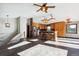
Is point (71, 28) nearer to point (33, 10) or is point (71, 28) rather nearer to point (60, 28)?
point (60, 28)

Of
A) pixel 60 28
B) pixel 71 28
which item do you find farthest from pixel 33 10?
pixel 71 28

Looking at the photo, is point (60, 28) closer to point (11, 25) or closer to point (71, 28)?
point (71, 28)

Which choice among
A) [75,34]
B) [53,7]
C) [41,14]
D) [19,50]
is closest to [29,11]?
[41,14]

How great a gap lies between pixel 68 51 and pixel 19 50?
0.96 meters

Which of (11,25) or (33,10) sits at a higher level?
(33,10)

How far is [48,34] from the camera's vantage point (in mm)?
3064

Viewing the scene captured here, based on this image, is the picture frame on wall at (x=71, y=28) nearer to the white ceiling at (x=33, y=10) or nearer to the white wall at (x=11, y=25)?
the white ceiling at (x=33, y=10)

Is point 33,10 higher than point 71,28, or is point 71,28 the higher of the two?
point 33,10

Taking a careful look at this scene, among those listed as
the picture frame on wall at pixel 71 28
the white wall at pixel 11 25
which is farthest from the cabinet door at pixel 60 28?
the white wall at pixel 11 25

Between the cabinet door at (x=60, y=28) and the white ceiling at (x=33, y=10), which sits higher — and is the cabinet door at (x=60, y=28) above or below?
Answer: below

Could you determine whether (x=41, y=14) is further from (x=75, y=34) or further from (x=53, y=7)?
(x=75, y=34)

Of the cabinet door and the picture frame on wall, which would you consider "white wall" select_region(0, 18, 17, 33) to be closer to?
the cabinet door

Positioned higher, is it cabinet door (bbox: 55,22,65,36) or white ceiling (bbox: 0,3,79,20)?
white ceiling (bbox: 0,3,79,20)

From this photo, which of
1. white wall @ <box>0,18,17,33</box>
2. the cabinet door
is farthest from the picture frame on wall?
white wall @ <box>0,18,17,33</box>
